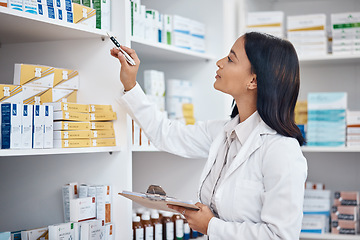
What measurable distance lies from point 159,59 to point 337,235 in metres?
1.51

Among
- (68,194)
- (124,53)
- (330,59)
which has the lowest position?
(68,194)

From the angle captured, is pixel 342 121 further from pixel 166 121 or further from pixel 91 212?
pixel 91 212

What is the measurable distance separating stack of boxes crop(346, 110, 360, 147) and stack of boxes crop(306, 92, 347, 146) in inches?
1.0

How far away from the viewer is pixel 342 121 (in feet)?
9.77

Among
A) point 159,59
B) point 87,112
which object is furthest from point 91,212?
point 159,59

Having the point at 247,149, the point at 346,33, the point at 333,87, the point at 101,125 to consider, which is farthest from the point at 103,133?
the point at 333,87

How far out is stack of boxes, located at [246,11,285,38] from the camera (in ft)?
10.2

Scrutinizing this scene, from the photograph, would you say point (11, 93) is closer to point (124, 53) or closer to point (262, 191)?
point (124, 53)

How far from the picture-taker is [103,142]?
2.06 metres

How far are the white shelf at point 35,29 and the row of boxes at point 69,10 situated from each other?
0.10 ft

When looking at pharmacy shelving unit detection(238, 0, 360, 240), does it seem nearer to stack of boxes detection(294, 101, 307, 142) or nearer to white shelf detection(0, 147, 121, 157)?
stack of boxes detection(294, 101, 307, 142)

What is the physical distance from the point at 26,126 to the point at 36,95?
8.9 inches

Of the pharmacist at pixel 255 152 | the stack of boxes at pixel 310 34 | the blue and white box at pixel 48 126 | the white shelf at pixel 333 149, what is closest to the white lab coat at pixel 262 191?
the pharmacist at pixel 255 152

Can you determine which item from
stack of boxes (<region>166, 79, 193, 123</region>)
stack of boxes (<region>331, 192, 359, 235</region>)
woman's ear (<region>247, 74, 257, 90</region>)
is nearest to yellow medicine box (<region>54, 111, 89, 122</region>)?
woman's ear (<region>247, 74, 257, 90</region>)
